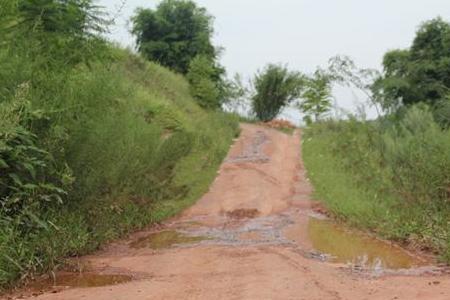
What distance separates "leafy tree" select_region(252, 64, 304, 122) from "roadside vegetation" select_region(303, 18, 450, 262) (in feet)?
25.0

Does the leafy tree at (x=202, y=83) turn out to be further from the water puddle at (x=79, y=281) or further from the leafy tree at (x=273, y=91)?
the water puddle at (x=79, y=281)

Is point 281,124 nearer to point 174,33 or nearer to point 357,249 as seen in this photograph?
point 174,33

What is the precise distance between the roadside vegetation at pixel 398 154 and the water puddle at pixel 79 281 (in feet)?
13.2

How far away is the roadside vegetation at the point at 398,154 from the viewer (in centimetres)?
986

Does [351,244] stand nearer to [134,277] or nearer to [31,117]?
[134,277]

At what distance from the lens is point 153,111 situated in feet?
62.6

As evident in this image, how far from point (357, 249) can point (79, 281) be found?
4042 millimetres

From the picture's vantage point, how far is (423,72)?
946 inches

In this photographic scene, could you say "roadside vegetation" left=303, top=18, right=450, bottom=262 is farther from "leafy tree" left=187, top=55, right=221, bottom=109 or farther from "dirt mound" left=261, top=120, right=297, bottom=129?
"leafy tree" left=187, top=55, right=221, bottom=109

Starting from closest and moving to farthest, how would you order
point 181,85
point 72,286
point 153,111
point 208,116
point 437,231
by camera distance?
point 72,286
point 437,231
point 153,111
point 208,116
point 181,85

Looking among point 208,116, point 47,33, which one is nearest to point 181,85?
point 208,116

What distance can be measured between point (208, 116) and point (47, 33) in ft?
54.8

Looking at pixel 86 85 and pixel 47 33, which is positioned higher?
pixel 47 33

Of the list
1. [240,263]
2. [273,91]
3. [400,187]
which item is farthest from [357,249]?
[273,91]
